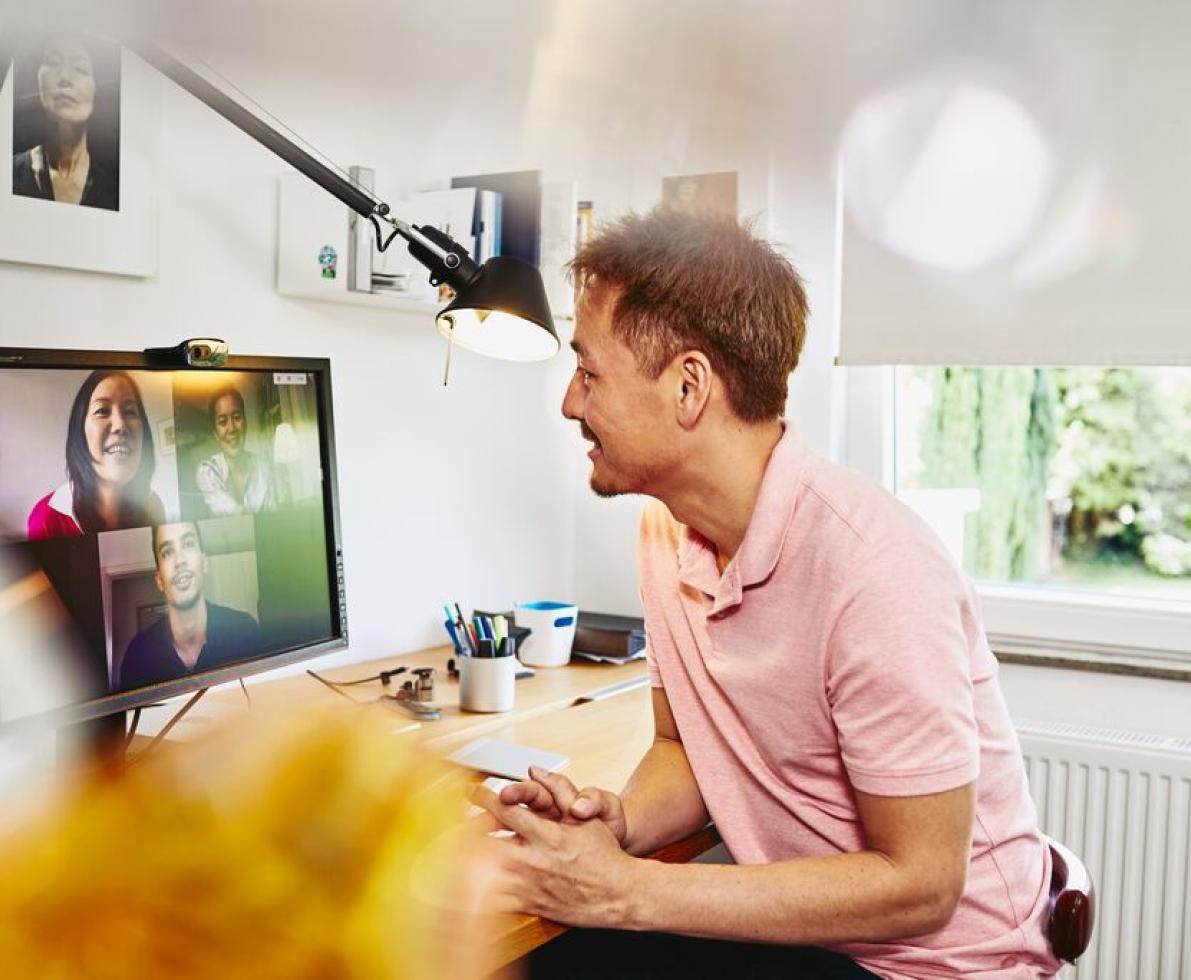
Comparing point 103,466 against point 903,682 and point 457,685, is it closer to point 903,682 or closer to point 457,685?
point 903,682

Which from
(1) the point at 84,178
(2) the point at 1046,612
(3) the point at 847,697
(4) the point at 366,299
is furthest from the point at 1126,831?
(1) the point at 84,178

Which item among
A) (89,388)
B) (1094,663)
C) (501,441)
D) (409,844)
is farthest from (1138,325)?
(409,844)

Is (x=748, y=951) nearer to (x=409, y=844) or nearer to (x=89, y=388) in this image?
(x=89, y=388)

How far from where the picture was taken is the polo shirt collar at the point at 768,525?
3.13 ft

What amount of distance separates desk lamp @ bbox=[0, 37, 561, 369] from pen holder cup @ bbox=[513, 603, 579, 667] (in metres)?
0.52

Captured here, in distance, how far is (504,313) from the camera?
45.0 inches

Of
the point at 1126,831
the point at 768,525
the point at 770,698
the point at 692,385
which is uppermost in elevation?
the point at 692,385

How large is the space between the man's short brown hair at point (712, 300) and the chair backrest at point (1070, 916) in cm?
45

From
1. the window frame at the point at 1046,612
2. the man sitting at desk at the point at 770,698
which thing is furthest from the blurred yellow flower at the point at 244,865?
the window frame at the point at 1046,612

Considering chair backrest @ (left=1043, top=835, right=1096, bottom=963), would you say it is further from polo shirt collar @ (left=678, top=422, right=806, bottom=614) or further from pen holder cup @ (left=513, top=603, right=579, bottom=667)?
pen holder cup @ (left=513, top=603, right=579, bottom=667)

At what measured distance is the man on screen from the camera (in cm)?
65

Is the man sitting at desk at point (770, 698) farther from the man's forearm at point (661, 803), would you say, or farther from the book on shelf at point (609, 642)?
the book on shelf at point (609, 642)

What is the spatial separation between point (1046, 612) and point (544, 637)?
0.77 m

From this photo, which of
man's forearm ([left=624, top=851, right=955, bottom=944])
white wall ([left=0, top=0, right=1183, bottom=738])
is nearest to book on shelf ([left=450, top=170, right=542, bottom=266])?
white wall ([left=0, top=0, right=1183, bottom=738])
